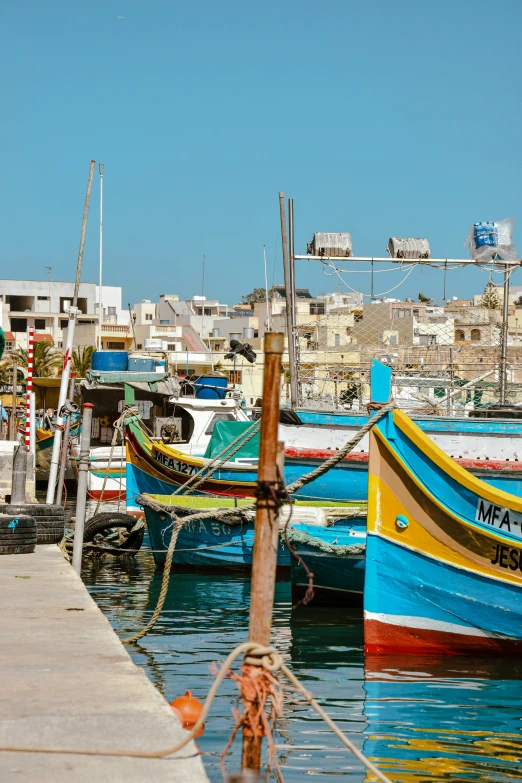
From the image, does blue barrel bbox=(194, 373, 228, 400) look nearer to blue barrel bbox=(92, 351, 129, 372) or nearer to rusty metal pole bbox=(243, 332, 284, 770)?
blue barrel bbox=(92, 351, 129, 372)

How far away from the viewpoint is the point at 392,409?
8797 mm

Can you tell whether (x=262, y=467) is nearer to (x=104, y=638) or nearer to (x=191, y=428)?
(x=104, y=638)

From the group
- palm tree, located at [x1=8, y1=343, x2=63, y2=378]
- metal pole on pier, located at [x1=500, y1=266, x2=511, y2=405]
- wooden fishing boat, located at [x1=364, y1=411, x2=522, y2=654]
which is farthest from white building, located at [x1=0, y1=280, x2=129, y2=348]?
wooden fishing boat, located at [x1=364, y1=411, x2=522, y2=654]

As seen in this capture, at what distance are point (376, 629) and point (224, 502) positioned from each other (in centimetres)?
542

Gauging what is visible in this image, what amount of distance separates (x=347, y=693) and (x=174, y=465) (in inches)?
360

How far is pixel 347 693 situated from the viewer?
310 inches

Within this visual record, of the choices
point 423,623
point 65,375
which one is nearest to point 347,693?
point 423,623

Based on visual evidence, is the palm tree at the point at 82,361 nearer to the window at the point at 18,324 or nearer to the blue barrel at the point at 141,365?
the window at the point at 18,324

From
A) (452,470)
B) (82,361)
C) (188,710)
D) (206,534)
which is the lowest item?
(206,534)

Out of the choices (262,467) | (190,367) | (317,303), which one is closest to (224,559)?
(262,467)

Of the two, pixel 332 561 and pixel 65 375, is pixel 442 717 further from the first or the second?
pixel 65 375

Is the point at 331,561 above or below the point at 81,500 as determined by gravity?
below

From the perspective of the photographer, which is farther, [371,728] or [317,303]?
[317,303]

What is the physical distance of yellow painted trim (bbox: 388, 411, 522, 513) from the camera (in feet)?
28.3
